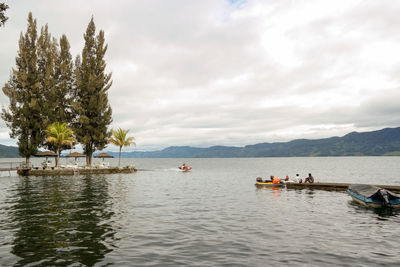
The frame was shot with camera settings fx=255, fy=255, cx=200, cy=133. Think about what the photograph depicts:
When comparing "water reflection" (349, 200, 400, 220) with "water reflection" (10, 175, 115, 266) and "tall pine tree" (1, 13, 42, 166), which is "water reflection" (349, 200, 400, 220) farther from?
"tall pine tree" (1, 13, 42, 166)

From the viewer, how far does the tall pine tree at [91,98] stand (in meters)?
60.0

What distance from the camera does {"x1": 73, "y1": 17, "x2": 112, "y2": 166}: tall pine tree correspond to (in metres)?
60.0

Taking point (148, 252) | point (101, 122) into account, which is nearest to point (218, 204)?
point (148, 252)

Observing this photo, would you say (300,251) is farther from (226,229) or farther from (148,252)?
(148,252)

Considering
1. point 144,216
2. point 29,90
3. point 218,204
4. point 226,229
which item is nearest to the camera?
point 226,229

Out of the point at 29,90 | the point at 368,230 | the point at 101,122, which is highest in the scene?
the point at 29,90

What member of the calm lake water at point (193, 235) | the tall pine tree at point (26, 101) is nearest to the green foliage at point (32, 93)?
the tall pine tree at point (26, 101)

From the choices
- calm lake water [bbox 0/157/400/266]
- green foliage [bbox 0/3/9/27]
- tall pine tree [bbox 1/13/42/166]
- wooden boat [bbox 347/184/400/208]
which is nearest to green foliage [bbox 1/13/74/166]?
tall pine tree [bbox 1/13/42/166]

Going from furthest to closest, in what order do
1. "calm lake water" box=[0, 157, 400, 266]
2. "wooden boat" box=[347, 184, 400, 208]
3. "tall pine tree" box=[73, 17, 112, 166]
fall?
"tall pine tree" box=[73, 17, 112, 166] < "wooden boat" box=[347, 184, 400, 208] < "calm lake water" box=[0, 157, 400, 266]

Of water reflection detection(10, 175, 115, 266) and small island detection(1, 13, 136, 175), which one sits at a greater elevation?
small island detection(1, 13, 136, 175)

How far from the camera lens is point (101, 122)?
201 ft

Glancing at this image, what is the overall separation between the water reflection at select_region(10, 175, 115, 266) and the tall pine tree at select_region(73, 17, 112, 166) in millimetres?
38002

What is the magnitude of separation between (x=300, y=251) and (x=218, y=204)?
13.3m

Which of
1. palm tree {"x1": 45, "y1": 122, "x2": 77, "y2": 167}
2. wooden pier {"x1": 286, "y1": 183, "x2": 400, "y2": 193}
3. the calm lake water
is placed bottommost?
wooden pier {"x1": 286, "y1": 183, "x2": 400, "y2": 193}
